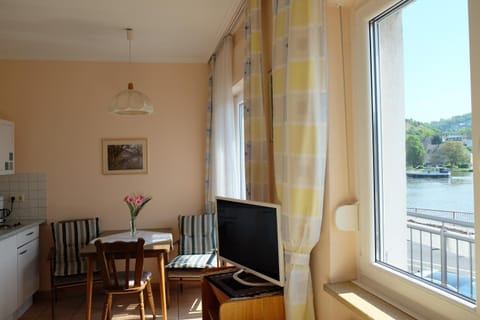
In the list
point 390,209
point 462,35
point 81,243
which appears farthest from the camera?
point 81,243

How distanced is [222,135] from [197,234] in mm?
1216

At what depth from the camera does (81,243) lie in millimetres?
4012

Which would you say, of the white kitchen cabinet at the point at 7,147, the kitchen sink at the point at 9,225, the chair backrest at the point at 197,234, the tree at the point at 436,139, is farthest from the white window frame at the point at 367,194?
the white kitchen cabinet at the point at 7,147

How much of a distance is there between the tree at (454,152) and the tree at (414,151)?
0.10 m

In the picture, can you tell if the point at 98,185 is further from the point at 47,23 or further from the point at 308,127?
the point at 308,127

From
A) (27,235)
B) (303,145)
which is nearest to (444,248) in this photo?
(303,145)

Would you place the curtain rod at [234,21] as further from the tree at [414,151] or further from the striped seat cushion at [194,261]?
the striped seat cushion at [194,261]

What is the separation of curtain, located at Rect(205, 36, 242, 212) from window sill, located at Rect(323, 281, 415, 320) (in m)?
1.85

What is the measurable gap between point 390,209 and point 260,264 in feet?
2.38

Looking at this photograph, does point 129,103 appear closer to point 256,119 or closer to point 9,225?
point 256,119

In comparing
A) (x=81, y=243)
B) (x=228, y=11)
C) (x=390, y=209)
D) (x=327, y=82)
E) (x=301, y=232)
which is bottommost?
(x=81, y=243)

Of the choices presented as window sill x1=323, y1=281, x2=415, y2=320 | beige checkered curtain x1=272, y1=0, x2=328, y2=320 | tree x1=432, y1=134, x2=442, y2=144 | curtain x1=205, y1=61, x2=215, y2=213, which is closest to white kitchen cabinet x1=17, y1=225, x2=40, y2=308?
curtain x1=205, y1=61, x2=215, y2=213

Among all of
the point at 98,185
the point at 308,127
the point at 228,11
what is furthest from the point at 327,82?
the point at 98,185

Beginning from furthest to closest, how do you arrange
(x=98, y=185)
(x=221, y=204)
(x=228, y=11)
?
(x=98, y=185)
(x=228, y=11)
(x=221, y=204)
